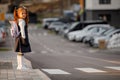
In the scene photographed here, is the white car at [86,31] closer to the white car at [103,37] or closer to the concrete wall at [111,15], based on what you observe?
the white car at [103,37]

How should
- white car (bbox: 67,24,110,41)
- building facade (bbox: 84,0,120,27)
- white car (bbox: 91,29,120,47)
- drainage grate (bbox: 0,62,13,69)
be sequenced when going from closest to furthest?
drainage grate (bbox: 0,62,13,69) < white car (bbox: 91,29,120,47) < white car (bbox: 67,24,110,41) < building facade (bbox: 84,0,120,27)

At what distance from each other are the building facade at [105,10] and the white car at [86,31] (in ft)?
65.5

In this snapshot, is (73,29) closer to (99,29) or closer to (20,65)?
(99,29)

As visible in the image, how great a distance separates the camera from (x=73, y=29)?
5562 centimetres

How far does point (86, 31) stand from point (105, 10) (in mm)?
25076

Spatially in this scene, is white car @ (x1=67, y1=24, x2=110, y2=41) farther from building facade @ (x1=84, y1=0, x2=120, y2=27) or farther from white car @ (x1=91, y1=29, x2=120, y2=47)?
building facade @ (x1=84, y1=0, x2=120, y2=27)

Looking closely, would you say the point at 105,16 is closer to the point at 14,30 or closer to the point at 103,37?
the point at 103,37

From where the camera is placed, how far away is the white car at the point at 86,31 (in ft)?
152

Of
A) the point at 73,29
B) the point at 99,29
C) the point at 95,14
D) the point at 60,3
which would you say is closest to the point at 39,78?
the point at 99,29

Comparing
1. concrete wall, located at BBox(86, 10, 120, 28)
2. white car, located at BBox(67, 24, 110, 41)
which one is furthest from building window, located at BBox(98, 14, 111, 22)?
white car, located at BBox(67, 24, 110, 41)

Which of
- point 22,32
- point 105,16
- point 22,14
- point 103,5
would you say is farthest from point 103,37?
point 105,16

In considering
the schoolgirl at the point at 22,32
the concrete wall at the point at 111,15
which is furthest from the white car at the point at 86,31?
the schoolgirl at the point at 22,32

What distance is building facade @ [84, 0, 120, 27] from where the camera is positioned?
73.1 metres

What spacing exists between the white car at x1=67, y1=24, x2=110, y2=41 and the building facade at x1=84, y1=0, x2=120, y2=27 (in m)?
20.0
